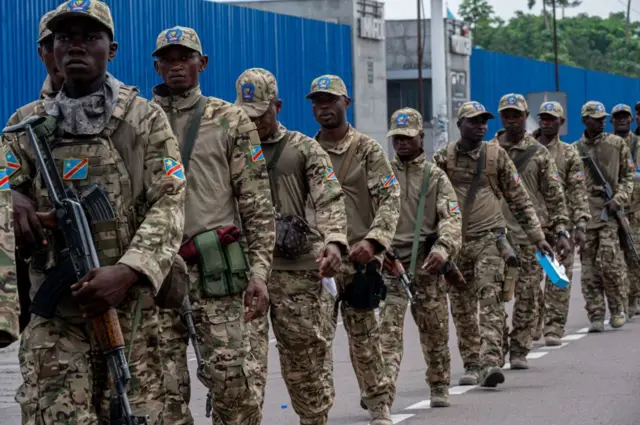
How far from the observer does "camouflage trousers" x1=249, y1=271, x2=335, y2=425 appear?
836cm

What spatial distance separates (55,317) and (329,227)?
2993 millimetres

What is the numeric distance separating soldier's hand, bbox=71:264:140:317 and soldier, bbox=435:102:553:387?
6.51 meters

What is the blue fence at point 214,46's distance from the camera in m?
20.2

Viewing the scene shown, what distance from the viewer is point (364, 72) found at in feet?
114

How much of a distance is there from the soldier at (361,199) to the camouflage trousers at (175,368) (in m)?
2.23

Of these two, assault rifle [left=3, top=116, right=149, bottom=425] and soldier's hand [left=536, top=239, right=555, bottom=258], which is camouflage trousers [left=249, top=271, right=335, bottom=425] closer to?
assault rifle [left=3, top=116, right=149, bottom=425]

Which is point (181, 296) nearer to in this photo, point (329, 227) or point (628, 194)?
point (329, 227)

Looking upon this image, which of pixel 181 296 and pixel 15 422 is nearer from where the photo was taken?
pixel 181 296

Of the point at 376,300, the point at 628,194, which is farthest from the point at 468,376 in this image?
the point at 628,194

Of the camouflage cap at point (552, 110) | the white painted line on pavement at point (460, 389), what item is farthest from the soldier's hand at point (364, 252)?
the camouflage cap at point (552, 110)

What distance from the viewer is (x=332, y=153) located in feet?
31.2

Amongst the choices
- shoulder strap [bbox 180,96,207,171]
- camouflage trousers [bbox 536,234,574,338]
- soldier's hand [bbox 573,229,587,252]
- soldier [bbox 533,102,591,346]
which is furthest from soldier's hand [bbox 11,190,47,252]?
soldier's hand [bbox 573,229,587,252]

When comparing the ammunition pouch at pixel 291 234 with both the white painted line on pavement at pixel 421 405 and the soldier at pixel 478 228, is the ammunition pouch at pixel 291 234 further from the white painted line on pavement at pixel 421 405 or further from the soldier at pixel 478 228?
the soldier at pixel 478 228

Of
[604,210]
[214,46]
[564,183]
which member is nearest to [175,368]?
[564,183]
